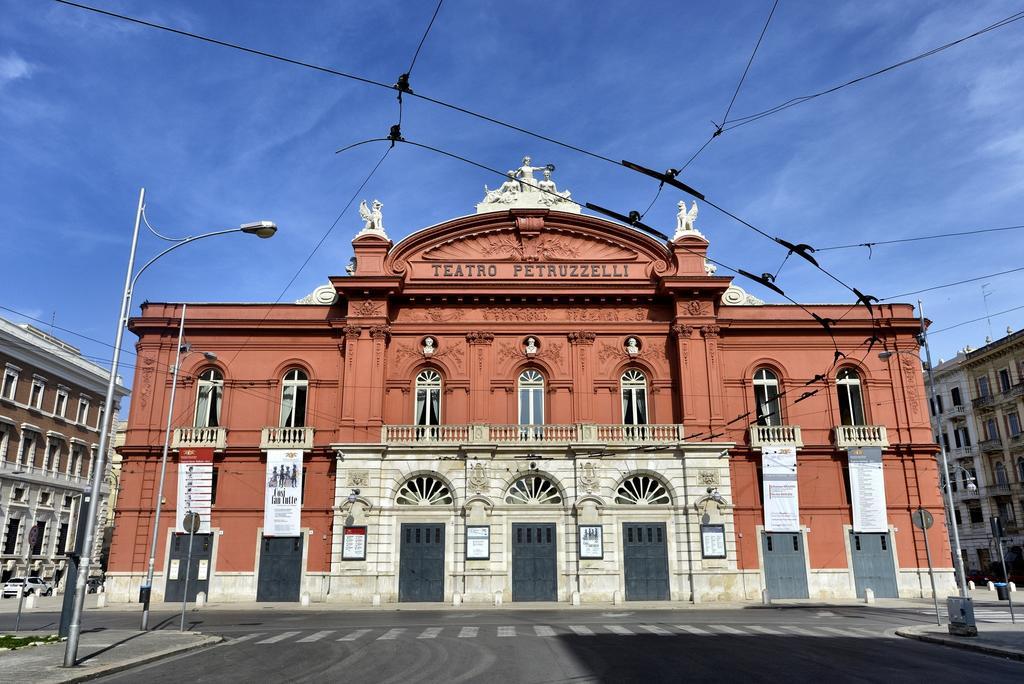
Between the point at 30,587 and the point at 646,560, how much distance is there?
3509 centimetres

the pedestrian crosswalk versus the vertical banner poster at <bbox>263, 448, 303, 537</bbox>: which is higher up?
the vertical banner poster at <bbox>263, 448, 303, 537</bbox>

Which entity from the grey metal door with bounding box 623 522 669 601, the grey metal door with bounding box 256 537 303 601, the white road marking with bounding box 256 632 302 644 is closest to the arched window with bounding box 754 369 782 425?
the grey metal door with bounding box 623 522 669 601

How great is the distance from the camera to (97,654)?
47.9 ft

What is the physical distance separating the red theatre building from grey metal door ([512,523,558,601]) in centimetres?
9

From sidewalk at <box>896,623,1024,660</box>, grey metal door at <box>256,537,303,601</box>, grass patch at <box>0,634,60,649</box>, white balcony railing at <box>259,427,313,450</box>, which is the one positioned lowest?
sidewalk at <box>896,623,1024,660</box>

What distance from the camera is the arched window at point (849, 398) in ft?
110

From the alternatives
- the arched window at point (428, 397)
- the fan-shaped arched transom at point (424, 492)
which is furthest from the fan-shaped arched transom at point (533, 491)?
the arched window at point (428, 397)

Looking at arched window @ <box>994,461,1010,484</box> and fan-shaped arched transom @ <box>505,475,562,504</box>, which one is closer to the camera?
fan-shaped arched transom @ <box>505,475,562,504</box>

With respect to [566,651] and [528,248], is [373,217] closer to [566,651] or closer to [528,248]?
[528,248]

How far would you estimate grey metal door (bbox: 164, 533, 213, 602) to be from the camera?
30516mm

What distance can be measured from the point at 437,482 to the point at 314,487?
17.8 feet

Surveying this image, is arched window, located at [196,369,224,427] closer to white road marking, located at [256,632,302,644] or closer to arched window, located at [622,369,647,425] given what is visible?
white road marking, located at [256,632,302,644]

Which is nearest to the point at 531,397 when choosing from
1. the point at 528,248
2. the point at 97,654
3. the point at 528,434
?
the point at 528,434

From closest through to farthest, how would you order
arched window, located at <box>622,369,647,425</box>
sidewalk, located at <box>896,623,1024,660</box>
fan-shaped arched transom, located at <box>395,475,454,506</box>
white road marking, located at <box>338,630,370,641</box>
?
sidewalk, located at <box>896,623,1024,660</box>, white road marking, located at <box>338,630,370,641</box>, fan-shaped arched transom, located at <box>395,475,454,506</box>, arched window, located at <box>622,369,647,425</box>
